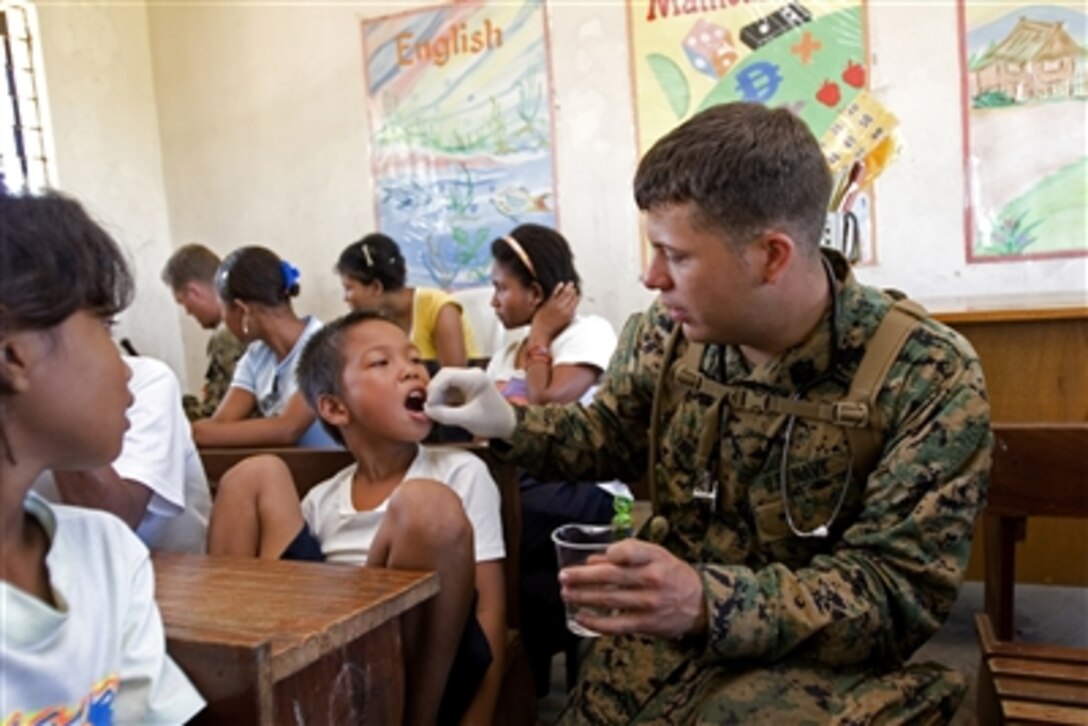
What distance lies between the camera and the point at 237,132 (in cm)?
470

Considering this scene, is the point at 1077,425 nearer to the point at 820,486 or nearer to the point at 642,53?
the point at 820,486

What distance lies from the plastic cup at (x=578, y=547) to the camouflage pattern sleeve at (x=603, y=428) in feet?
0.57

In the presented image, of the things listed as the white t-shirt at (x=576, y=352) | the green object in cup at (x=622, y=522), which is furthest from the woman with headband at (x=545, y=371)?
the green object in cup at (x=622, y=522)

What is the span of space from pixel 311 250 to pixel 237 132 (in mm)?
790

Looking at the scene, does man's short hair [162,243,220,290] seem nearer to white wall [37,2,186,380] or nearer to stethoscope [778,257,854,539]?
white wall [37,2,186,380]

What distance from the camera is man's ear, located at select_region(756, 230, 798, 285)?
122 centimetres

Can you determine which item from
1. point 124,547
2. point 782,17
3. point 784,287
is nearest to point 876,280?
point 782,17

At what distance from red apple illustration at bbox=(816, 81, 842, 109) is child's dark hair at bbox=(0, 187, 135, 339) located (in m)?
3.24

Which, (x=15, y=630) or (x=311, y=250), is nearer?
(x=15, y=630)

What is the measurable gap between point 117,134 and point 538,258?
297 centimetres

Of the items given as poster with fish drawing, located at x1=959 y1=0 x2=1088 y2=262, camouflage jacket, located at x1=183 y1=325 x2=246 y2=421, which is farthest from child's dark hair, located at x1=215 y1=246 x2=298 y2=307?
poster with fish drawing, located at x1=959 y1=0 x2=1088 y2=262

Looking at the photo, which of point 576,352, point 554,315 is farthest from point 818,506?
point 554,315

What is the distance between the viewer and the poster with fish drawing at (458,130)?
13.2ft

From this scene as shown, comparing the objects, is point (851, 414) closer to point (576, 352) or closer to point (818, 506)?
point (818, 506)
